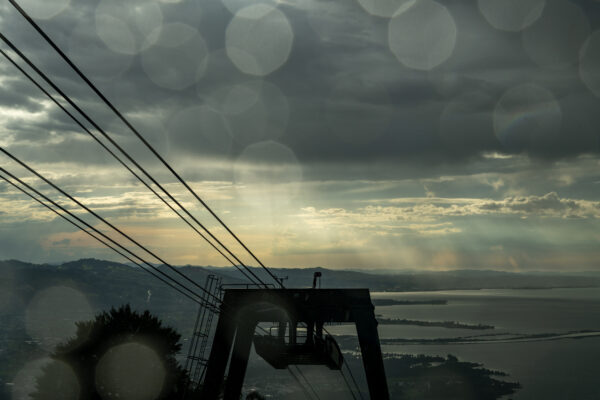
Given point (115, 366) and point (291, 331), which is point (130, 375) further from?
point (291, 331)

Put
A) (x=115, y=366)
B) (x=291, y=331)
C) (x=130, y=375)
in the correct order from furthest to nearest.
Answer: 1. (x=115, y=366)
2. (x=130, y=375)
3. (x=291, y=331)

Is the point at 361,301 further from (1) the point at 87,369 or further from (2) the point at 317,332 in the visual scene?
(1) the point at 87,369

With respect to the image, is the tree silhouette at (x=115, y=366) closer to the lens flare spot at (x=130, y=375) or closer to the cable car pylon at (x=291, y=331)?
the lens flare spot at (x=130, y=375)

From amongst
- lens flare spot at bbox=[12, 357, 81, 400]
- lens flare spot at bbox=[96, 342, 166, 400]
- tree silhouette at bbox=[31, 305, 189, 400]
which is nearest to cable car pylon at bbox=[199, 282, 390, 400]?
lens flare spot at bbox=[96, 342, 166, 400]

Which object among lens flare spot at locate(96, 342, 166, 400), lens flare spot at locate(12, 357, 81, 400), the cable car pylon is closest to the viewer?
the cable car pylon

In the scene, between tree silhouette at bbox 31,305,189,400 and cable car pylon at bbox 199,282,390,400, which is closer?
cable car pylon at bbox 199,282,390,400

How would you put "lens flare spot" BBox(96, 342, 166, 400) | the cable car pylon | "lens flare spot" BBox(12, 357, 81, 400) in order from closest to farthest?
the cable car pylon, "lens flare spot" BBox(12, 357, 81, 400), "lens flare spot" BBox(96, 342, 166, 400)

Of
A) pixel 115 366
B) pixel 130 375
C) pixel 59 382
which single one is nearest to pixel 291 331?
pixel 130 375

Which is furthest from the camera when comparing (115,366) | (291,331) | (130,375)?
(115,366)

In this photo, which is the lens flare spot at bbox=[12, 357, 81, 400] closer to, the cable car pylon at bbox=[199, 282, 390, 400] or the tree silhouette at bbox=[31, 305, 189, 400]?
the tree silhouette at bbox=[31, 305, 189, 400]
